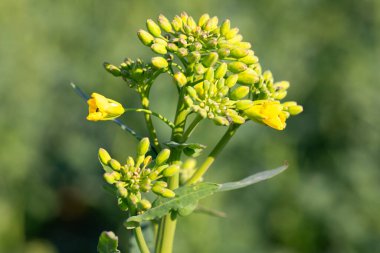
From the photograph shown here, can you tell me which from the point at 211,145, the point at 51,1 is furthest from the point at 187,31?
the point at 51,1

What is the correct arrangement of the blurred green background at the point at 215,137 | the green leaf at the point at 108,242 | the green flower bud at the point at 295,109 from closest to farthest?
1. the green leaf at the point at 108,242
2. the green flower bud at the point at 295,109
3. the blurred green background at the point at 215,137

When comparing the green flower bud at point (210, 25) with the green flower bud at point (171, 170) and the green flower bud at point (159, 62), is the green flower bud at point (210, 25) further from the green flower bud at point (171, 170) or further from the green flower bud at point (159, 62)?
the green flower bud at point (171, 170)

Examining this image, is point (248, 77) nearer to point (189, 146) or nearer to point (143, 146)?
point (189, 146)

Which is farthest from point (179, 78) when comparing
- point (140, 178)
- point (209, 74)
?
point (140, 178)

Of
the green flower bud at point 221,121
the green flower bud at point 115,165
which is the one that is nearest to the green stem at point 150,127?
the green flower bud at point 115,165

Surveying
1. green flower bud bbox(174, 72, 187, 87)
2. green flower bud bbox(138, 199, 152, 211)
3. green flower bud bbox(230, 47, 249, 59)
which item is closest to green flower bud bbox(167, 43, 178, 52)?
green flower bud bbox(174, 72, 187, 87)

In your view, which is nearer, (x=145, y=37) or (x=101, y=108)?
(x=101, y=108)

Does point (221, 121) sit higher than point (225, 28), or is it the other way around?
point (225, 28)

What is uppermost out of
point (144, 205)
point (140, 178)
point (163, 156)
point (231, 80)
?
point (231, 80)
